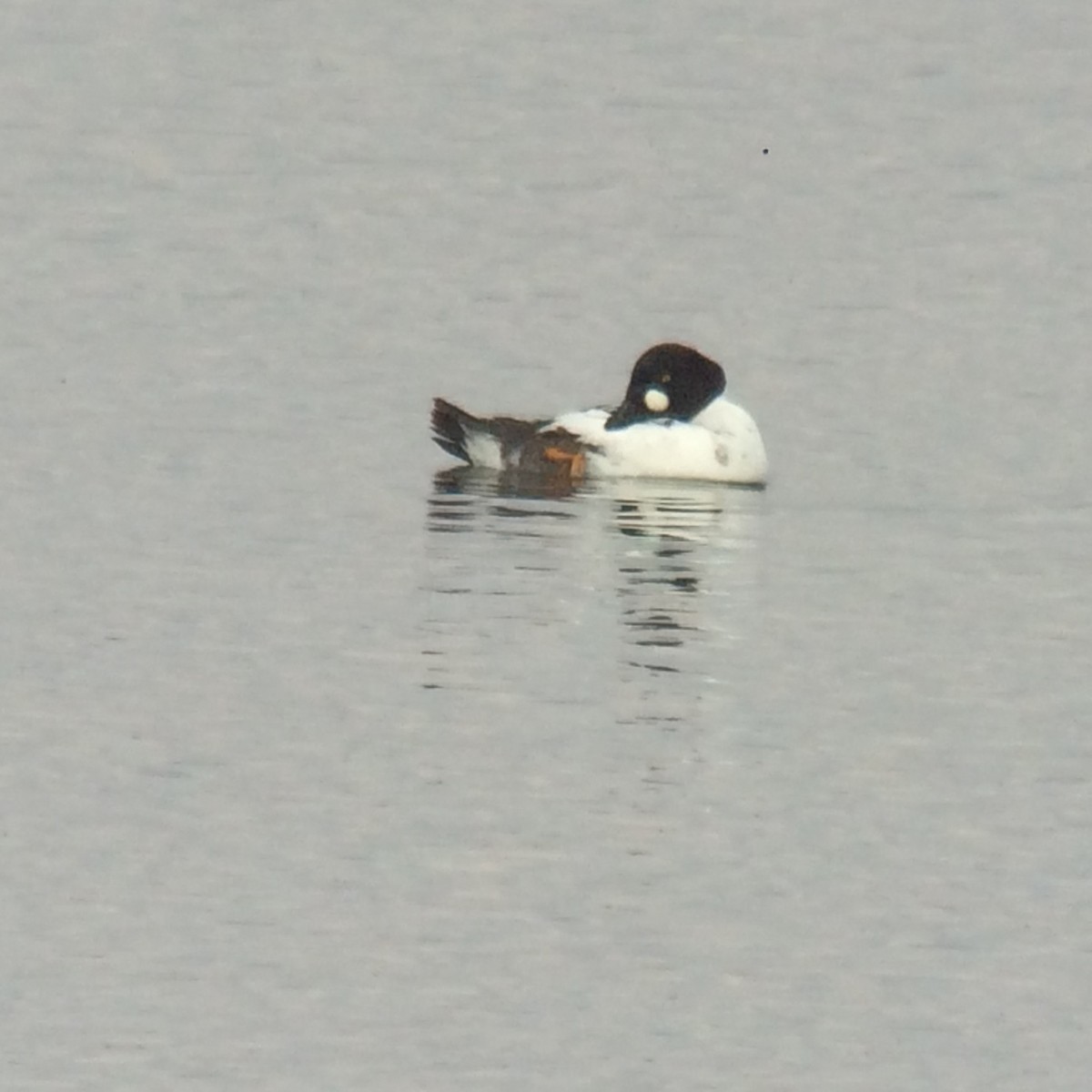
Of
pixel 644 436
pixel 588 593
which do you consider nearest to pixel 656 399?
pixel 644 436

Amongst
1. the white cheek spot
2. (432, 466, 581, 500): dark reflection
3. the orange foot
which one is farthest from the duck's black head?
(432, 466, 581, 500): dark reflection

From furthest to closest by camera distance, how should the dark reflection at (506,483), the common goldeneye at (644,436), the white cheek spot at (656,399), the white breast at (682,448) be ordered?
the white cheek spot at (656,399) < the common goldeneye at (644,436) < the white breast at (682,448) < the dark reflection at (506,483)

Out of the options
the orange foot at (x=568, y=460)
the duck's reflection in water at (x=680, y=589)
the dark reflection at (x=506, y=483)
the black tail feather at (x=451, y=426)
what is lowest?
the duck's reflection in water at (x=680, y=589)

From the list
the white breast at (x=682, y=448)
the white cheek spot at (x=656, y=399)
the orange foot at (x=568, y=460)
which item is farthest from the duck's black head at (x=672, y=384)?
the orange foot at (x=568, y=460)

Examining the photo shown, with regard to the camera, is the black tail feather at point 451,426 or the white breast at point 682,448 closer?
the white breast at point 682,448

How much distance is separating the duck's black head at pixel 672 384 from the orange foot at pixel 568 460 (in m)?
0.63

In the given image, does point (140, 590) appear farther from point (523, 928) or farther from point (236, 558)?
point (523, 928)

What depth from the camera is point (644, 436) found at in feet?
73.0

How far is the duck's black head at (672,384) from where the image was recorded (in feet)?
74.2

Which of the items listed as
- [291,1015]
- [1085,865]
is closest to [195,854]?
[291,1015]

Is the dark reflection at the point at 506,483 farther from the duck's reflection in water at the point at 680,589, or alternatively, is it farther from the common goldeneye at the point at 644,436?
the duck's reflection in water at the point at 680,589

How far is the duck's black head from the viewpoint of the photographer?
2261cm

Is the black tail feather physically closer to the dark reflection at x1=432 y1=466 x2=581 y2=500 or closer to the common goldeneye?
the common goldeneye

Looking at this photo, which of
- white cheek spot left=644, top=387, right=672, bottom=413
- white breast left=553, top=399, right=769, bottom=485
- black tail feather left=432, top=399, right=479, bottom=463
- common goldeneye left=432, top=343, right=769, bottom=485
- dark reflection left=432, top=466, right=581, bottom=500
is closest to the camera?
dark reflection left=432, top=466, right=581, bottom=500
